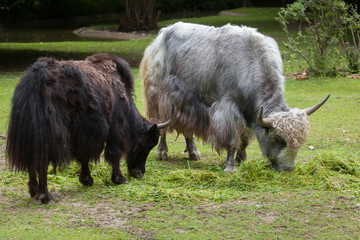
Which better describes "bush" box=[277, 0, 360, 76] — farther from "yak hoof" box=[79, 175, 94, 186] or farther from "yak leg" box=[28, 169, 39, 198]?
"yak leg" box=[28, 169, 39, 198]

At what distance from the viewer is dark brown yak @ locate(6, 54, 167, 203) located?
16.0 feet

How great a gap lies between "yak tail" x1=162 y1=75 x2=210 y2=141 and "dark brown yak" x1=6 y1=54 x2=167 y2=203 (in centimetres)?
88

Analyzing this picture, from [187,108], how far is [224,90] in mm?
669

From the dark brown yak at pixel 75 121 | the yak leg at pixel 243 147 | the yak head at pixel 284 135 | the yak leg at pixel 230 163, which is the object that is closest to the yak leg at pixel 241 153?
the yak leg at pixel 243 147

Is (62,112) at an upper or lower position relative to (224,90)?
upper

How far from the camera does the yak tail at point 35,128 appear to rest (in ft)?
15.9

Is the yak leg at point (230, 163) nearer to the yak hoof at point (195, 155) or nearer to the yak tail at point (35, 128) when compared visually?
the yak hoof at point (195, 155)

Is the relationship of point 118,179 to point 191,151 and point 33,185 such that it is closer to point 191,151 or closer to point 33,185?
point 33,185

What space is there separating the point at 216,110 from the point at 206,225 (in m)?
2.33

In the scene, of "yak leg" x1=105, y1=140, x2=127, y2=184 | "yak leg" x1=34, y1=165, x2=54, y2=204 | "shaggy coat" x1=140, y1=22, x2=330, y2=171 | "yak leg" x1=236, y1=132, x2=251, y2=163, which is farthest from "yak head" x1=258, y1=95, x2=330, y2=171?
"yak leg" x1=34, y1=165, x2=54, y2=204

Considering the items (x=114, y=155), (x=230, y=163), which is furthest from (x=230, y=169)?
(x=114, y=155)

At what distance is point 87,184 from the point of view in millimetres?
5840

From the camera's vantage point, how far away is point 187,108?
7.14 metres

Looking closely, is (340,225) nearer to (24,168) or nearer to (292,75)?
(24,168)
